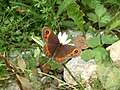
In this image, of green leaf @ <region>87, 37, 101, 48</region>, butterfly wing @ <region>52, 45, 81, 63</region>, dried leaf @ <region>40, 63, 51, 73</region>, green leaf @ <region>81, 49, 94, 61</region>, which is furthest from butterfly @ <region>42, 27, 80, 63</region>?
dried leaf @ <region>40, 63, 51, 73</region>

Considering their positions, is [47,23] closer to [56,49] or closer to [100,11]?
[100,11]

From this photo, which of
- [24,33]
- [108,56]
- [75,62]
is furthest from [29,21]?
[108,56]

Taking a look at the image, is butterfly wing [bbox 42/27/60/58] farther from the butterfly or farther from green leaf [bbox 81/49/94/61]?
green leaf [bbox 81/49/94/61]

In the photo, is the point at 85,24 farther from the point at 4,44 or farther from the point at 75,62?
the point at 4,44

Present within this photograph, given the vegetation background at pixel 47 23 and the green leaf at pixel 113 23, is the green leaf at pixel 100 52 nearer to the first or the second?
the vegetation background at pixel 47 23

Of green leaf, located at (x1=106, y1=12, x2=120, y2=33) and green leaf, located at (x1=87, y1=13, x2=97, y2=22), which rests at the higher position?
green leaf, located at (x1=87, y1=13, x2=97, y2=22)

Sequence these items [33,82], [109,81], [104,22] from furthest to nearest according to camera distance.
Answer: [104,22]
[109,81]
[33,82]

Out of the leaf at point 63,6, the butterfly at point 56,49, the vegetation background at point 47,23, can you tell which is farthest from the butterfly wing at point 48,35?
the leaf at point 63,6
